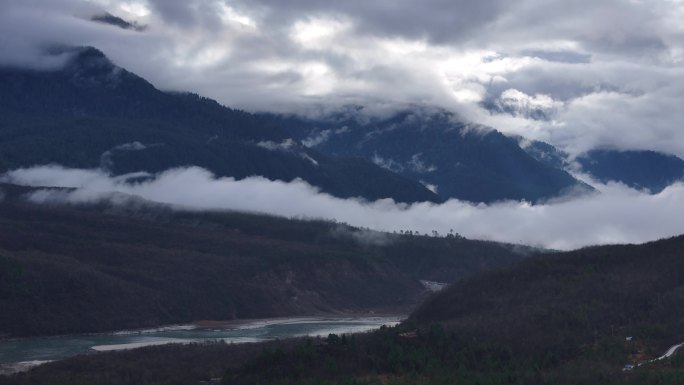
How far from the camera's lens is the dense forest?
146000 mm

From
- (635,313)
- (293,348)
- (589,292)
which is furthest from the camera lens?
(589,292)

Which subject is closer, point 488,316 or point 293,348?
point 293,348

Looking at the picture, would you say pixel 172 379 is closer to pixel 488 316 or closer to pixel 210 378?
pixel 210 378

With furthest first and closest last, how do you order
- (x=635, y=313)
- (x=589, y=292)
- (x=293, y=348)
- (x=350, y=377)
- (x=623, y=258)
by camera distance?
(x=623, y=258) < (x=589, y=292) < (x=635, y=313) < (x=293, y=348) < (x=350, y=377)

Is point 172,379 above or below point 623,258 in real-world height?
below

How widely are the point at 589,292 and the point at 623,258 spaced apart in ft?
63.3

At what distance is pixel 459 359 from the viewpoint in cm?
15562

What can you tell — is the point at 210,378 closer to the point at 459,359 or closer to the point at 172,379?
the point at 172,379

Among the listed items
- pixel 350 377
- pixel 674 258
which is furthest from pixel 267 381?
pixel 674 258

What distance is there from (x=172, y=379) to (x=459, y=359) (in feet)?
111

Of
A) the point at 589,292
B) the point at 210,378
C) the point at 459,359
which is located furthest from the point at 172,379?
the point at 589,292

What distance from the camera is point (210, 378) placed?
156 m

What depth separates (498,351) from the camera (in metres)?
158

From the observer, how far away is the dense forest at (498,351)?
146000 mm
